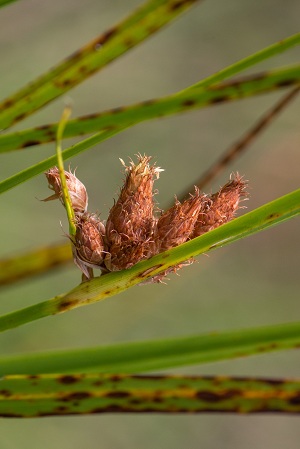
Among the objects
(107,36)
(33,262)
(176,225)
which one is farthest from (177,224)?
(33,262)

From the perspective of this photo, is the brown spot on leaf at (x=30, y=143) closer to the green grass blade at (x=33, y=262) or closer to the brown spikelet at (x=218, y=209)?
the brown spikelet at (x=218, y=209)

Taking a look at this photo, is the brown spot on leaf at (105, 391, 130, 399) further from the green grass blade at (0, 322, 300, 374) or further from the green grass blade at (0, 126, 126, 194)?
the green grass blade at (0, 126, 126, 194)

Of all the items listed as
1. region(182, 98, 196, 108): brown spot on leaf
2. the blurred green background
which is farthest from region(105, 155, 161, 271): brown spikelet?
the blurred green background

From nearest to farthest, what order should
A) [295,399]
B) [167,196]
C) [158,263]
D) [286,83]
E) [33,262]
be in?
[286,83], [295,399], [158,263], [33,262], [167,196]

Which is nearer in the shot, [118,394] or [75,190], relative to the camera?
[118,394]

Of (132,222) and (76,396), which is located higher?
(132,222)

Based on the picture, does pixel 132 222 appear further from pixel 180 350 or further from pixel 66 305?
pixel 180 350

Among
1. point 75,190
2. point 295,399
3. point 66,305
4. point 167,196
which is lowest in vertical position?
point 295,399
